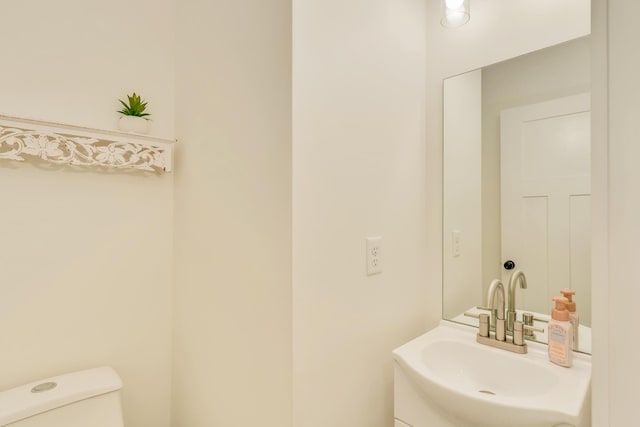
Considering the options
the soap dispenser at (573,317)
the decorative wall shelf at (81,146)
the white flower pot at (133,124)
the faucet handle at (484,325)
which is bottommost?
the faucet handle at (484,325)

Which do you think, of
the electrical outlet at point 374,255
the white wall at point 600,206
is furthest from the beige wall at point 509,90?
the white wall at point 600,206

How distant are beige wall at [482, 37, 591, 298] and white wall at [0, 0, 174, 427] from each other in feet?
4.41

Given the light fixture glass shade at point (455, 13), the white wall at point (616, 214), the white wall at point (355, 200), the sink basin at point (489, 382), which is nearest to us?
the white wall at point (616, 214)

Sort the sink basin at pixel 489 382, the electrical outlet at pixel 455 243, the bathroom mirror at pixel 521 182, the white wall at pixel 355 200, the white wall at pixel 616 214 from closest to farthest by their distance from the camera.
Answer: the white wall at pixel 616 214 < the sink basin at pixel 489 382 < the white wall at pixel 355 200 < the bathroom mirror at pixel 521 182 < the electrical outlet at pixel 455 243

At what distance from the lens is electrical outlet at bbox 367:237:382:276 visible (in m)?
1.05

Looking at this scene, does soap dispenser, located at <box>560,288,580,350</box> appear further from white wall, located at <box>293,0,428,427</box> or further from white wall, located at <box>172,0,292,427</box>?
white wall, located at <box>172,0,292,427</box>

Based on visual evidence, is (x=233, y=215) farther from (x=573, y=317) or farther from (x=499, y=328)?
(x=573, y=317)

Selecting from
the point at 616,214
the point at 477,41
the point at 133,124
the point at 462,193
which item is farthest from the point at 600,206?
the point at 133,124

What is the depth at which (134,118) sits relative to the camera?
47.9 inches

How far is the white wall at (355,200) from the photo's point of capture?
0.85m

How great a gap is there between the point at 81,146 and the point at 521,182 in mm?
1601

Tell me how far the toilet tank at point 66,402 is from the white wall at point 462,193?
1268 millimetres

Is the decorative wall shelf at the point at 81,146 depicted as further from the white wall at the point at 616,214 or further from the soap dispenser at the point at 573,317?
the soap dispenser at the point at 573,317

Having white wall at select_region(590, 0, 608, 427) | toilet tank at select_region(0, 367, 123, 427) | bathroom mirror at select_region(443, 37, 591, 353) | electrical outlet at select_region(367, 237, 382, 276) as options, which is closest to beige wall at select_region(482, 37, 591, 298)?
bathroom mirror at select_region(443, 37, 591, 353)
